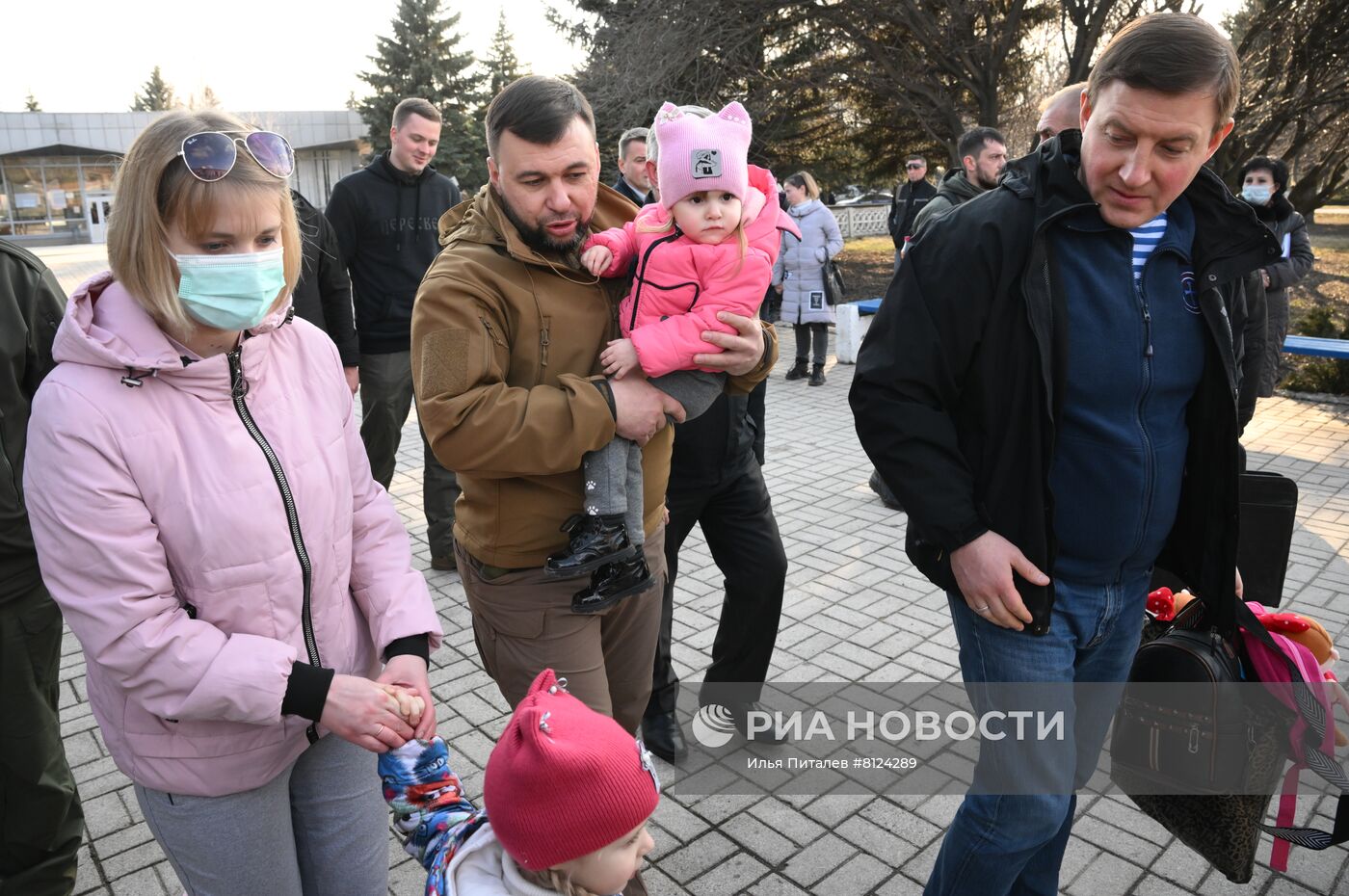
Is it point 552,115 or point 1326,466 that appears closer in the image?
point 552,115

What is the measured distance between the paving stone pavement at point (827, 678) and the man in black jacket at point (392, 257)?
686mm

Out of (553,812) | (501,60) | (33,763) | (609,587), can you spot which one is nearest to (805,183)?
(609,587)

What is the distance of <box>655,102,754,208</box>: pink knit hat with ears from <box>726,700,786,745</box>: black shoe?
2.07 m

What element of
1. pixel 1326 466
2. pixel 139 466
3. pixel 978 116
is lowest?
pixel 1326 466

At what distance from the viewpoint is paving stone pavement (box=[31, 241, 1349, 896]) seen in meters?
2.96

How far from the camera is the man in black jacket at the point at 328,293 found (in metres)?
5.03

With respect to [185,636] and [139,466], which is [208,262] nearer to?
[139,466]

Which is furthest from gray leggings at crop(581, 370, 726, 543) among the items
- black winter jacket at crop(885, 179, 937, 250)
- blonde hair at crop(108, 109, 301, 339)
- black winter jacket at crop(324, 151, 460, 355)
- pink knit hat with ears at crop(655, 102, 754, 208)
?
black winter jacket at crop(885, 179, 937, 250)

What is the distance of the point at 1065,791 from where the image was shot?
2205mm

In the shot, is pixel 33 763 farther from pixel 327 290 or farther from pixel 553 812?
pixel 327 290

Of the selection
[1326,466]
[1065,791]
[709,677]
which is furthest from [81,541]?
[1326,466]

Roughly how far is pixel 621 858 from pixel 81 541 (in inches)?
40.4

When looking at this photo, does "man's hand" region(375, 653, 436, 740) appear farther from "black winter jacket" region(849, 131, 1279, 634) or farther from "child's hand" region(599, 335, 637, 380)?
"black winter jacket" region(849, 131, 1279, 634)

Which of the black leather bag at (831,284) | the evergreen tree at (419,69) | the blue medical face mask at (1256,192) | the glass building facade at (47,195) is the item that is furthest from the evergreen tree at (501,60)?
the blue medical face mask at (1256,192)
